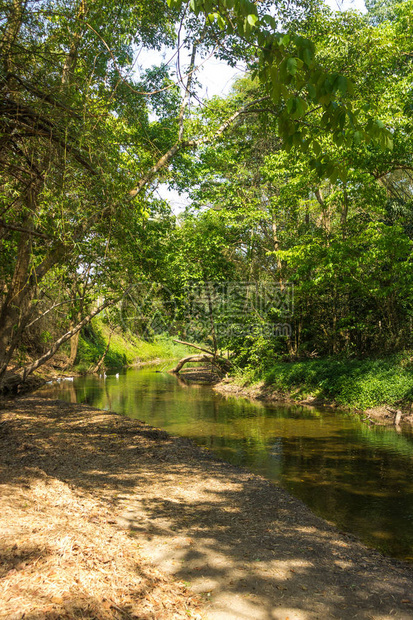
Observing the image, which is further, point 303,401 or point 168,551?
point 303,401

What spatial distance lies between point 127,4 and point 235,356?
1613cm

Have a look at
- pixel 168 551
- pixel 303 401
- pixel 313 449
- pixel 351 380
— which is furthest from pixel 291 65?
pixel 303 401

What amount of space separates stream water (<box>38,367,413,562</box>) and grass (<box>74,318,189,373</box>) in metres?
7.29

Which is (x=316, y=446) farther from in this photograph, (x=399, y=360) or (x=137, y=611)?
(x=137, y=611)

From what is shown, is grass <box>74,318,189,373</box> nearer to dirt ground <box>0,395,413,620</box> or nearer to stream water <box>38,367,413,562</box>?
stream water <box>38,367,413,562</box>

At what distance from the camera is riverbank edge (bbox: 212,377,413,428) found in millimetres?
12102

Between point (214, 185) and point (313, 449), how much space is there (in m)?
13.4

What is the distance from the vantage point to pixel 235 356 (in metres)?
21.2

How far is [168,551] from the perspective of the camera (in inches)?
151

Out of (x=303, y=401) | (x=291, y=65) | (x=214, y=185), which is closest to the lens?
(x=291, y=65)

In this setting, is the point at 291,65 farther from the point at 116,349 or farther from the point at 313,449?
the point at 116,349

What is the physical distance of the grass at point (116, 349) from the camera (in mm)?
25438

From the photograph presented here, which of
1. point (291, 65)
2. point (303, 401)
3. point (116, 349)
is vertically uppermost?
point (291, 65)

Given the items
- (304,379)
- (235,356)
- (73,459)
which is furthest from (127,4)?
(235,356)
